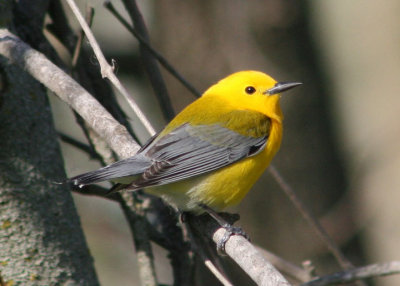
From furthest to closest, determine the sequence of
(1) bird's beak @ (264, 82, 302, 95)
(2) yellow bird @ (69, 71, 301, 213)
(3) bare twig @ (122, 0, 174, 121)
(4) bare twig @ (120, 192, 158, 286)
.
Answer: (1) bird's beak @ (264, 82, 302, 95) → (3) bare twig @ (122, 0, 174, 121) → (4) bare twig @ (120, 192, 158, 286) → (2) yellow bird @ (69, 71, 301, 213)

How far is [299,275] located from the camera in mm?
3555

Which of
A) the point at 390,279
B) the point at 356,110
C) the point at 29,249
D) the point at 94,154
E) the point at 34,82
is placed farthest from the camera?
the point at 356,110

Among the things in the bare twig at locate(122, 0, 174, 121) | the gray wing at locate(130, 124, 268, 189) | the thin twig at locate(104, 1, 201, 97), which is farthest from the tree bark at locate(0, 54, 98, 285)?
the bare twig at locate(122, 0, 174, 121)

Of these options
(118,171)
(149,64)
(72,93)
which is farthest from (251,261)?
(149,64)

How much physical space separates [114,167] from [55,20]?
4.32 feet

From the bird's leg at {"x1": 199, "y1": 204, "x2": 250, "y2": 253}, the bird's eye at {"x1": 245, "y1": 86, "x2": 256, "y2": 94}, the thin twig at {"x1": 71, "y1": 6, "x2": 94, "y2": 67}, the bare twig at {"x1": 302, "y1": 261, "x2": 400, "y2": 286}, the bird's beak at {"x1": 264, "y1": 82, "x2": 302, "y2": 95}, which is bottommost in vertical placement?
the bare twig at {"x1": 302, "y1": 261, "x2": 400, "y2": 286}

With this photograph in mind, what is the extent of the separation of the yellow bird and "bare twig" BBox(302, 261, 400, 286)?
1118mm

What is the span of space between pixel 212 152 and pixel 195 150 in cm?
11

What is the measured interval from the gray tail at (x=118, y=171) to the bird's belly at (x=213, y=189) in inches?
10.1

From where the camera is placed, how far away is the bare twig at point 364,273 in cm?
228

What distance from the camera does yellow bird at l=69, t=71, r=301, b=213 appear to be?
3385 millimetres

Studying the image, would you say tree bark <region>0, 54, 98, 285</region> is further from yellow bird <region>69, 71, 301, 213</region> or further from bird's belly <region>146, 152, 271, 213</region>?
bird's belly <region>146, 152, 271, 213</region>

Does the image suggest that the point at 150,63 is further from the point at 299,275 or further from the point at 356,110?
the point at 356,110

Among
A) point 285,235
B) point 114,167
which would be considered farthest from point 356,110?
point 114,167
